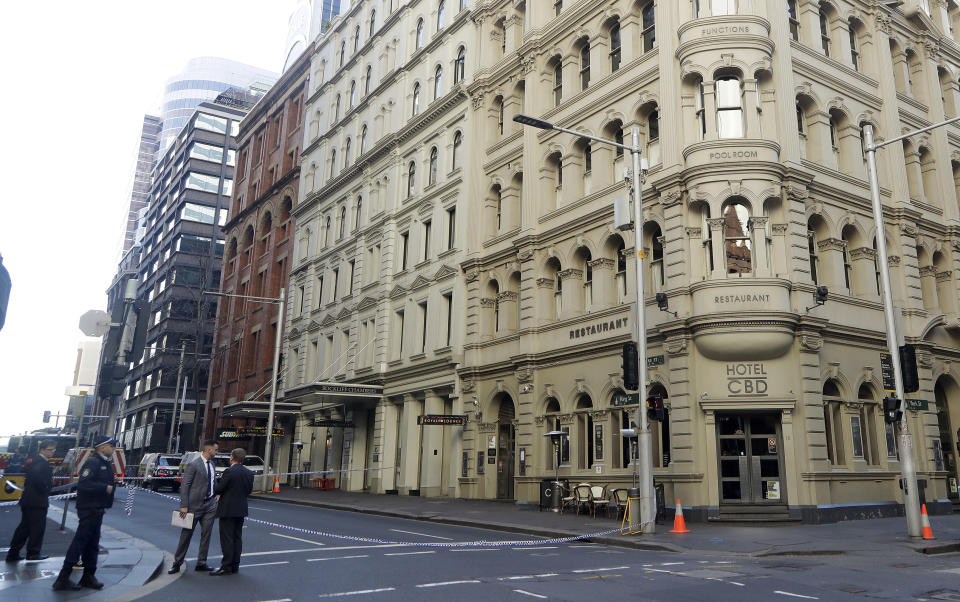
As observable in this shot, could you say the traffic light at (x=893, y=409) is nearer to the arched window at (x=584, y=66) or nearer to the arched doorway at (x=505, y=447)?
the arched doorway at (x=505, y=447)

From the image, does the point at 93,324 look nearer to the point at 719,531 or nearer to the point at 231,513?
the point at 231,513

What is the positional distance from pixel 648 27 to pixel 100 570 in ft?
76.9

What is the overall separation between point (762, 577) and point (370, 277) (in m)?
32.4

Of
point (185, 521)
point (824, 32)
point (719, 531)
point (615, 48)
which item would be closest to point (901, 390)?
Answer: point (719, 531)

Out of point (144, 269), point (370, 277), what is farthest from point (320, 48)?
point (144, 269)

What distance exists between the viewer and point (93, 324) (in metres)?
8.62

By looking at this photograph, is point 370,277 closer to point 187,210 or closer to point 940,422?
point 940,422

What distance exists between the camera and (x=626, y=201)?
1958cm

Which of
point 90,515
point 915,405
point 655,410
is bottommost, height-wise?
point 90,515

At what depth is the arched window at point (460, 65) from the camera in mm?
36625

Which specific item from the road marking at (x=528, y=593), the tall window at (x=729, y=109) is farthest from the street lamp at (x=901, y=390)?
the road marking at (x=528, y=593)

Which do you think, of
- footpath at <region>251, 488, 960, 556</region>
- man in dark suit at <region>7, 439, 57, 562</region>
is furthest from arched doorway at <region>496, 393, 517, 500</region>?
man in dark suit at <region>7, 439, 57, 562</region>

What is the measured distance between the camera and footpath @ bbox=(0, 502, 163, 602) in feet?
30.1

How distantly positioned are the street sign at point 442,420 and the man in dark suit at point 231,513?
18.6 meters
